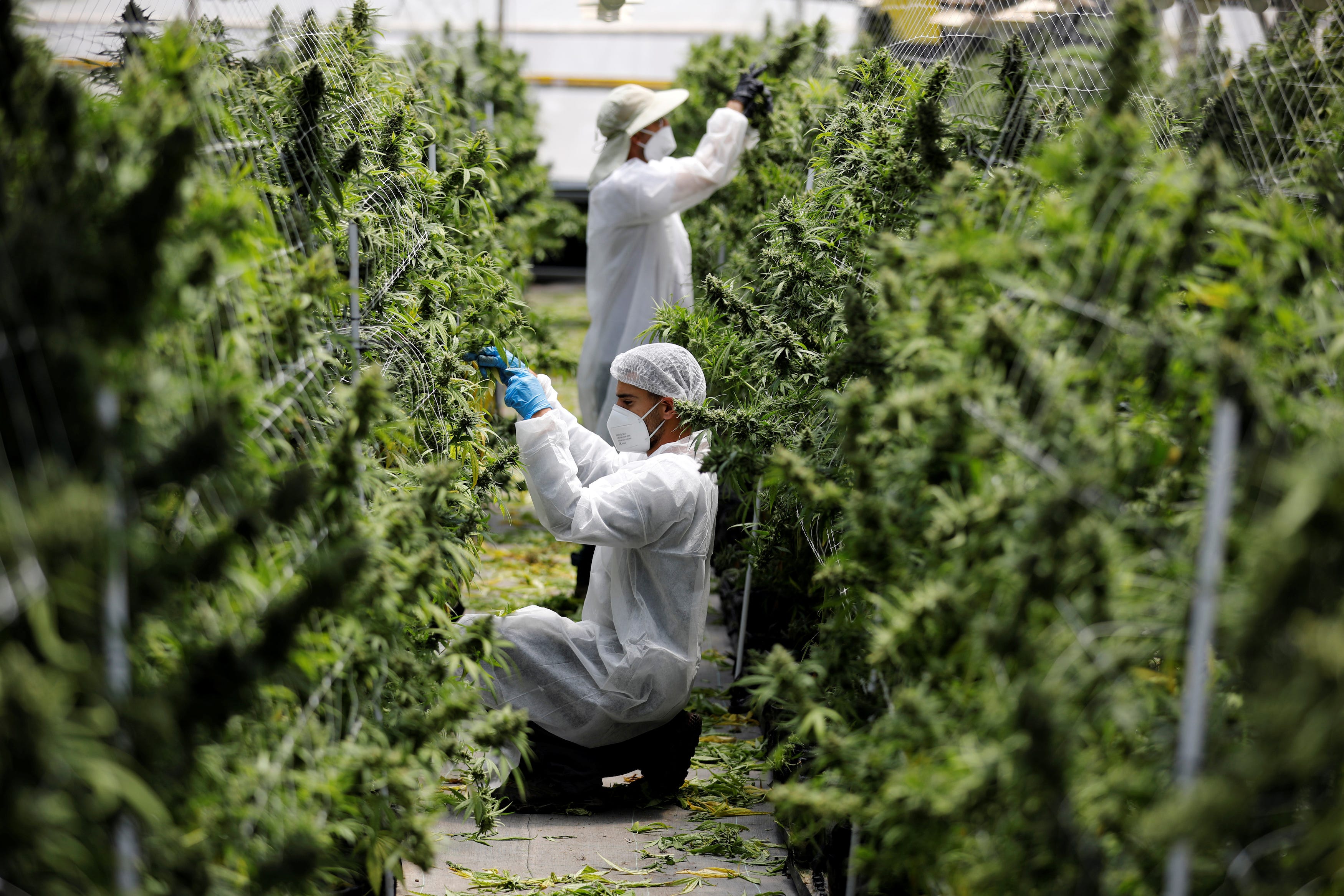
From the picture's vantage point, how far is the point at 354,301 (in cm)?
246

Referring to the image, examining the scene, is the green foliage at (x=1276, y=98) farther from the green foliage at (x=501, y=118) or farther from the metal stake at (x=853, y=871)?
the green foliage at (x=501, y=118)

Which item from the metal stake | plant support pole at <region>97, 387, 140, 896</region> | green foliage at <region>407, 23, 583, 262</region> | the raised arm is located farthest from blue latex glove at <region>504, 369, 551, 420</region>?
the raised arm

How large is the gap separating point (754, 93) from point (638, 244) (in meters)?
0.94

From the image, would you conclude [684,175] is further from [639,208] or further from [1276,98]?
[1276,98]

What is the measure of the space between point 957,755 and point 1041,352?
61 cm

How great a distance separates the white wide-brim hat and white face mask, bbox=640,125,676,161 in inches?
2.8

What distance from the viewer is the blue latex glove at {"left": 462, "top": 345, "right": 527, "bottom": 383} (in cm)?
335

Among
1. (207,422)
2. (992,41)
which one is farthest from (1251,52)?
(207,422)

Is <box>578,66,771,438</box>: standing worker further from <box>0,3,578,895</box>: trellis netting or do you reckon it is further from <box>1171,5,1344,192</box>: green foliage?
<box>0,3,578,895</box>: trellis netting

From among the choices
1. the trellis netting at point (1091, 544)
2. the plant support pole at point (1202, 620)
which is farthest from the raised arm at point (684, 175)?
the plant support pole at point (1202, 620)

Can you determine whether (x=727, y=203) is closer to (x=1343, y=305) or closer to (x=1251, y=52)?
(x=1251, y=52)

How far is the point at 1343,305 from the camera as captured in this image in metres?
1.75

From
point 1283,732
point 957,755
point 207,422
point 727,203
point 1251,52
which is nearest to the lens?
point 1283,732


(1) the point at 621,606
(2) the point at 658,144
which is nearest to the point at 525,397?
(1) the point at 621,606
